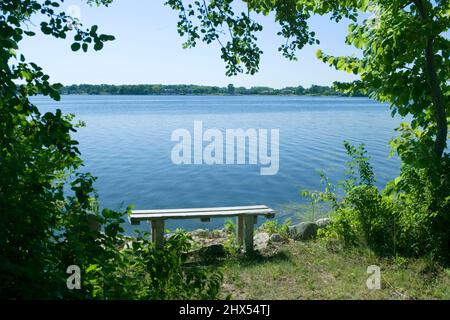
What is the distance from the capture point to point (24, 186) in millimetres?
2762

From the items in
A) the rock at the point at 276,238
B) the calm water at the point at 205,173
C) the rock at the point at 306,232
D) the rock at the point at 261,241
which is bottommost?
the calm water at the point at 205,173

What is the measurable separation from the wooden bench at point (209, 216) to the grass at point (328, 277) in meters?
0.58

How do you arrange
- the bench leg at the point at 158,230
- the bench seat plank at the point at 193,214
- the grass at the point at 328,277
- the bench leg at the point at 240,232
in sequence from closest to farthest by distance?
the grass at the point at 328,277 < the bench seat plank at the point at 193,214 < the bench leg at the point at 158,230 < the bench leg at the point at 240,232

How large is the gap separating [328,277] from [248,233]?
188 cm

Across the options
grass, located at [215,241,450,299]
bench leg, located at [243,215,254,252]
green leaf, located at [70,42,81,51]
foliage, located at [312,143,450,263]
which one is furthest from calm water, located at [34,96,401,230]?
green leaf, located at [70,42,81,51]

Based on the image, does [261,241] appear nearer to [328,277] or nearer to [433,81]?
[328,277]

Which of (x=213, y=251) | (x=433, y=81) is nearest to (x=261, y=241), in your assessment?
(x=213, y=251)

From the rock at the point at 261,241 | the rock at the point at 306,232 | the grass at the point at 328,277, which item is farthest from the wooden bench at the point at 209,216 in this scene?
the rock at the point at 306,232

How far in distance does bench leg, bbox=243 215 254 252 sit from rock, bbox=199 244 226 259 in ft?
1.40

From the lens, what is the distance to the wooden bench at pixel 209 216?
22.6 ft

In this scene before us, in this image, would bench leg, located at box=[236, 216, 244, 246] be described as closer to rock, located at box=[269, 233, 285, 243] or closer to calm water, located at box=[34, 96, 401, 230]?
rock, located at box=[269, 233, 285, 243]

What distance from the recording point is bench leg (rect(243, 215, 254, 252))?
7172 millimetres

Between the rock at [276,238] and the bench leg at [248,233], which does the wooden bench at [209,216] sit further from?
the rock at [276,238]

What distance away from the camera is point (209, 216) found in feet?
23.3
